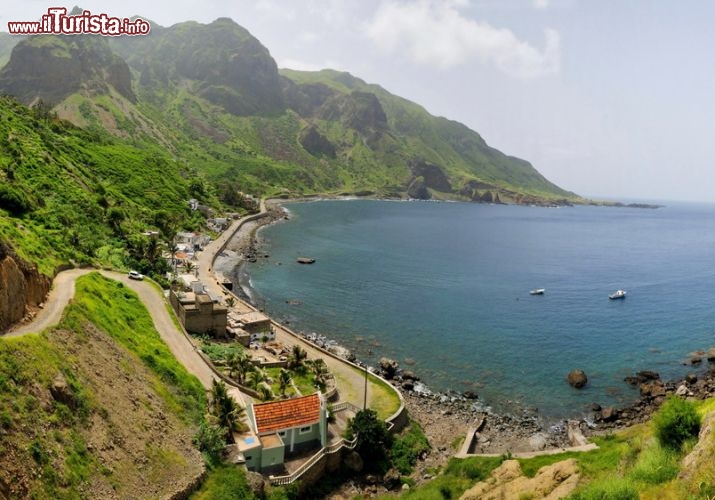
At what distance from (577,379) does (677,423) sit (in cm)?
4668

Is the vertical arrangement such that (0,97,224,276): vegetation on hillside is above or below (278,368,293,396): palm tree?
above

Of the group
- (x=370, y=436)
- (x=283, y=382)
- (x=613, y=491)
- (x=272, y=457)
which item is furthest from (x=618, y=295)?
(x=613, y=491)

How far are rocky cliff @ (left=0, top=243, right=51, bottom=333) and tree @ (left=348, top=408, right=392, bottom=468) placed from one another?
94.8 ft

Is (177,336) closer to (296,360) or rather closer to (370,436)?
(296,360)

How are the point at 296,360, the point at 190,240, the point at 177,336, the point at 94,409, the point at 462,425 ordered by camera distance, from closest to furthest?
the point at 94,409, the point at 177,336, the point at 462,425, the point at 296,360, the point at 190,240

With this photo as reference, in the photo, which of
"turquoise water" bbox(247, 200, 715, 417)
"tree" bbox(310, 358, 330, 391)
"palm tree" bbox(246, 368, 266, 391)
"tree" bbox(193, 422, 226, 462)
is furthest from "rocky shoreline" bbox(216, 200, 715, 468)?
"tree" bbox(193, 422, 226, 462)

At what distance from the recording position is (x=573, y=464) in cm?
3050

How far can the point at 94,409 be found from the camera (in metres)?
33.1

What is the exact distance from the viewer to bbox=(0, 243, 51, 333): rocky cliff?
33844mm

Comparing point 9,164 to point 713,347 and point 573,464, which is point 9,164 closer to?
point 573,464

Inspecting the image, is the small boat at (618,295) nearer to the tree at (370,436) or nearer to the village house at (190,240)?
the tree at (370,436)

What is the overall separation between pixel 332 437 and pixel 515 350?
42.0 meters

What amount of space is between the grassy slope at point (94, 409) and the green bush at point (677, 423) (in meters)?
29.8

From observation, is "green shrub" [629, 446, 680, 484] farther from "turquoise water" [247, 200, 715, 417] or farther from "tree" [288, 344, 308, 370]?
"tree" [288, 344, 308, 370]
